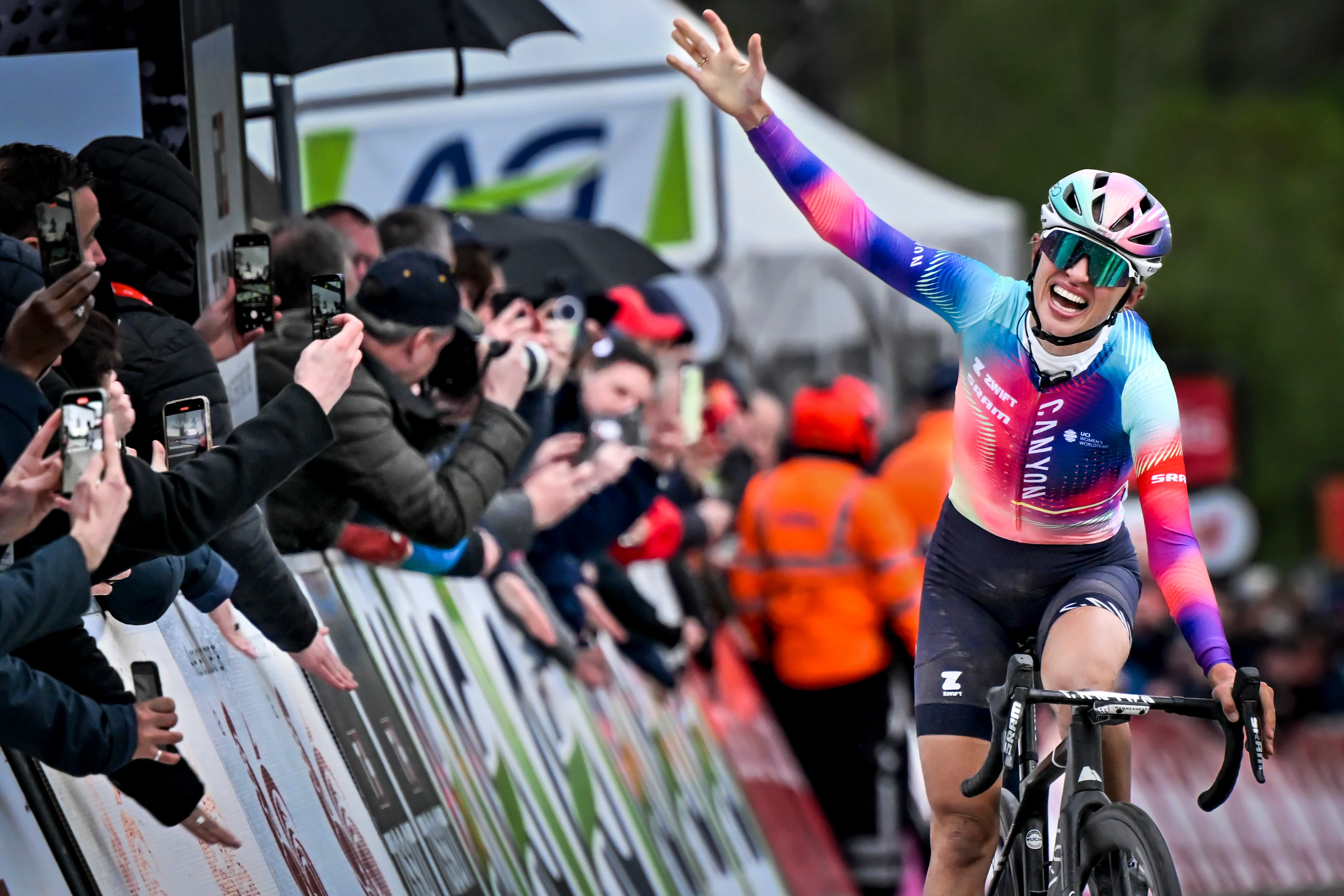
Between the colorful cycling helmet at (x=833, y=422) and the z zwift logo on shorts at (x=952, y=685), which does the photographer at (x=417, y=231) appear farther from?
the colorful cycling helmet at (x=833, y=422)

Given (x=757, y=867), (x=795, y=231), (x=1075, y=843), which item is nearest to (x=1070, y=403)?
(x=1075, y=843)

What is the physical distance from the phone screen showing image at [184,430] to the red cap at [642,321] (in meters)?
5.52

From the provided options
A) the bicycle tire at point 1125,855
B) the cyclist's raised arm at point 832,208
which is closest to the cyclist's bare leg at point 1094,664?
the bicycle tire at point 1125,855

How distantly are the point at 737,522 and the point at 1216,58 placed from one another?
51417mm

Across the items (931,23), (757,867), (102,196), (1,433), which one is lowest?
(757,867)

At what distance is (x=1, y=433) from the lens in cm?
346

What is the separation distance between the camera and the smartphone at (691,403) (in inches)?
397

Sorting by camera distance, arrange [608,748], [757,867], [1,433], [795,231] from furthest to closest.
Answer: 1. [795,231]
2. [757,867]
3. [608,748]
4. [1,433]

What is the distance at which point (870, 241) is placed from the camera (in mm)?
5434

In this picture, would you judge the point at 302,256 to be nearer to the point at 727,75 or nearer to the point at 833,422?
the point at 727,75

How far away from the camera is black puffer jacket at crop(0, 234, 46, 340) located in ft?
12.2

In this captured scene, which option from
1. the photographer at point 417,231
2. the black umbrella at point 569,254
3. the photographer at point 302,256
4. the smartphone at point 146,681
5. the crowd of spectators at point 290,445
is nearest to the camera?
the crowd of spectators at point 290,445

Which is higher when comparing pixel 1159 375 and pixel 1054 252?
pixel 1054 252

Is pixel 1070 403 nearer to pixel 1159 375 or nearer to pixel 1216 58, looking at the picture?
pixel 1159 375
